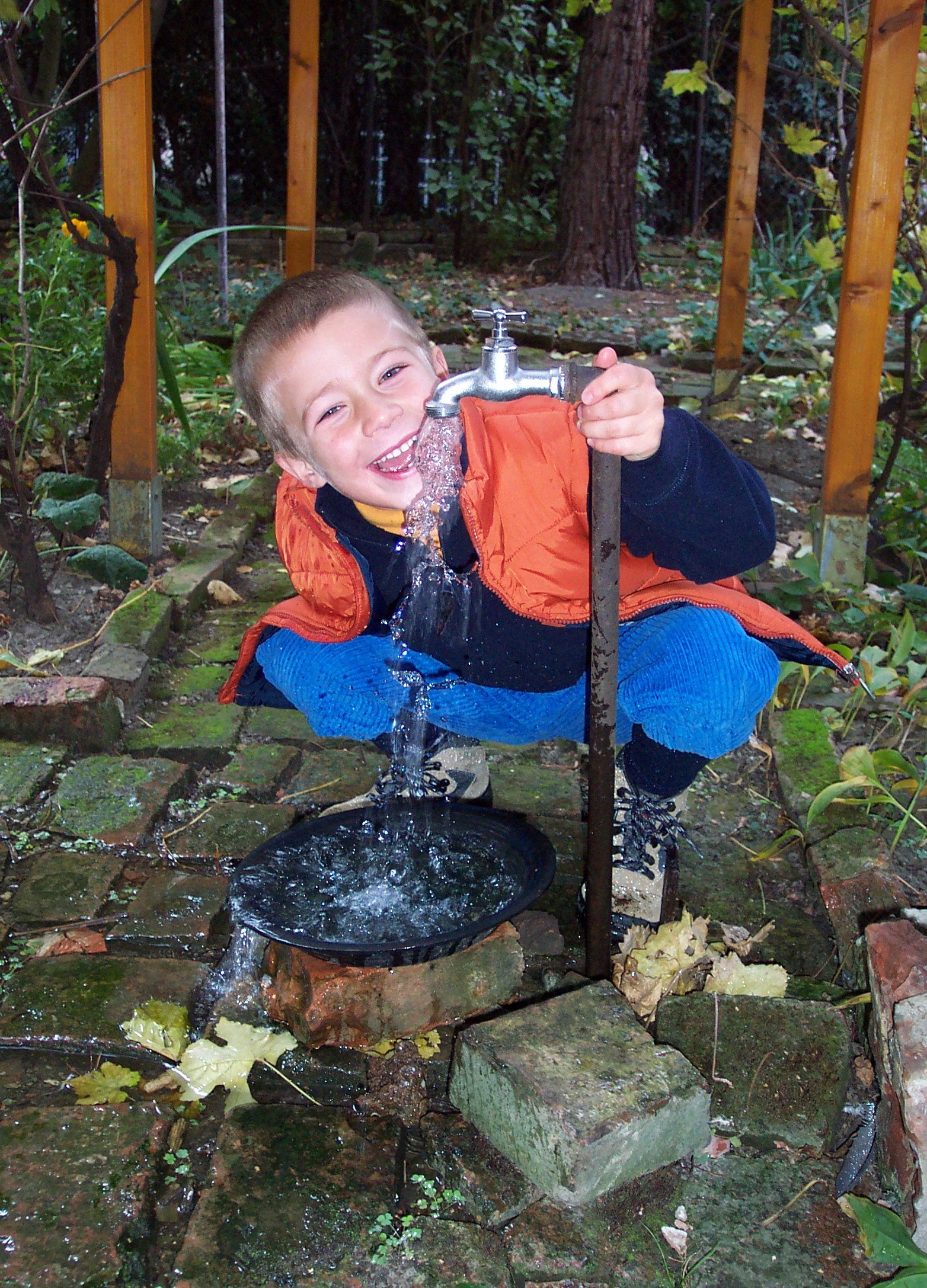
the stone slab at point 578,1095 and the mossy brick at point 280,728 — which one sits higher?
→ the stone slab at point 578,1095

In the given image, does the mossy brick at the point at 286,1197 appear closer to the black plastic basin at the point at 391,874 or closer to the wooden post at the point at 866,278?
the black plastic basin at the point at 391,874

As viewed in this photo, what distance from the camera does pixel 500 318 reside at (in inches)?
57.2

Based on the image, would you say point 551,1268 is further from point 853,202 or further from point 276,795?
point 853,202

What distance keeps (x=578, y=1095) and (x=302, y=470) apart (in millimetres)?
1171

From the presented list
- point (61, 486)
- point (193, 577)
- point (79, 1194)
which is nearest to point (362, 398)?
point (79, 1194)

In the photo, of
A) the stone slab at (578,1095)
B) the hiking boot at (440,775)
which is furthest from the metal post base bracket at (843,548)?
the stone slab at (578,1095)

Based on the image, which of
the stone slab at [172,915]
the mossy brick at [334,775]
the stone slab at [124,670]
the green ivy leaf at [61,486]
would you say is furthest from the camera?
the green ivy leaf at [61,486]

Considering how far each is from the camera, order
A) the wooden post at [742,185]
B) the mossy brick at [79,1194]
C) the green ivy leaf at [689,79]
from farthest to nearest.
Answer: the wooden post at [742,185], the green ivy leaf at [689,79], the mossy brick at [79,1194]

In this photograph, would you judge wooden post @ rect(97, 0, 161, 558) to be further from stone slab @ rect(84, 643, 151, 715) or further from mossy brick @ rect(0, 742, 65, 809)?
mossy brick @ rect(0, 742, 65, 809)

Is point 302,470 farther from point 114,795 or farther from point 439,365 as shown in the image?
point 114,795

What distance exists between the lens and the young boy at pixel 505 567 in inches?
70.5

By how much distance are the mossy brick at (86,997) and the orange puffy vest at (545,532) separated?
83cm

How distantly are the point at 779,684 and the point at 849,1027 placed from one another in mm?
1175

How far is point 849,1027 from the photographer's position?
167cm
